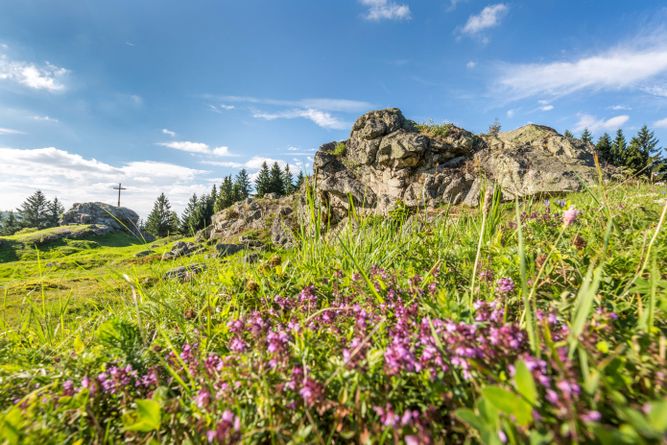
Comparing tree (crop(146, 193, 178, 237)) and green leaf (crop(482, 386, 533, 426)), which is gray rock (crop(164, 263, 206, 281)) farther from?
tree (crop(146, 193, 178, 237))

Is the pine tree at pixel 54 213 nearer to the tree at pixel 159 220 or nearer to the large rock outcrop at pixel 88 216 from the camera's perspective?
the large rock outcrop at pixel 88 216

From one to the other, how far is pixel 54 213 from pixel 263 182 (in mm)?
58561

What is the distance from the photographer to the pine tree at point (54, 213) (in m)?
70.5

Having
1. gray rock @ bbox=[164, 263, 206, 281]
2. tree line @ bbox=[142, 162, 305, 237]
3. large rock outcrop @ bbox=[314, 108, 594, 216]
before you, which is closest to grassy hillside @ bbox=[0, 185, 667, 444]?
gray rock @ bbox=[164, 263, 206, 281]

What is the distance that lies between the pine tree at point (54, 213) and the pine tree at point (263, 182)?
164 feet

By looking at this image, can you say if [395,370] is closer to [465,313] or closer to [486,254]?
[465,313]

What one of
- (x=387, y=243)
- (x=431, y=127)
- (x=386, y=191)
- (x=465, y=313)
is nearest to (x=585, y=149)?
(x=431, y=127)

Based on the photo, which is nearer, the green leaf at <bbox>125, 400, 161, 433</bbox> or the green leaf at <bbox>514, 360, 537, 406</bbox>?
the green leaf at <bbox>514, 360, 537, 406</bbox>

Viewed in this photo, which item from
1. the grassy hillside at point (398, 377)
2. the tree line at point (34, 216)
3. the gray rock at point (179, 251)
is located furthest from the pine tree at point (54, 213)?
the grassy hillside at point (398, 377)

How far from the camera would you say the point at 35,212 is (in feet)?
235

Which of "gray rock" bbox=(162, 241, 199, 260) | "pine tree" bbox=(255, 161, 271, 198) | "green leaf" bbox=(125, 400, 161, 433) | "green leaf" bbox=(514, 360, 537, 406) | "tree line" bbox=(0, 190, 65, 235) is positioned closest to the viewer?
"green leaf" bbox=(514, 360, 537, 406)

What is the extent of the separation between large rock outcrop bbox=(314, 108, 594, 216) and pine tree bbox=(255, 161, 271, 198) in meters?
29.3

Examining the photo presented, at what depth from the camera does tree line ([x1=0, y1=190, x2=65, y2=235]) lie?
2760 inches

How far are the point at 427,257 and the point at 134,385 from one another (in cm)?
237
